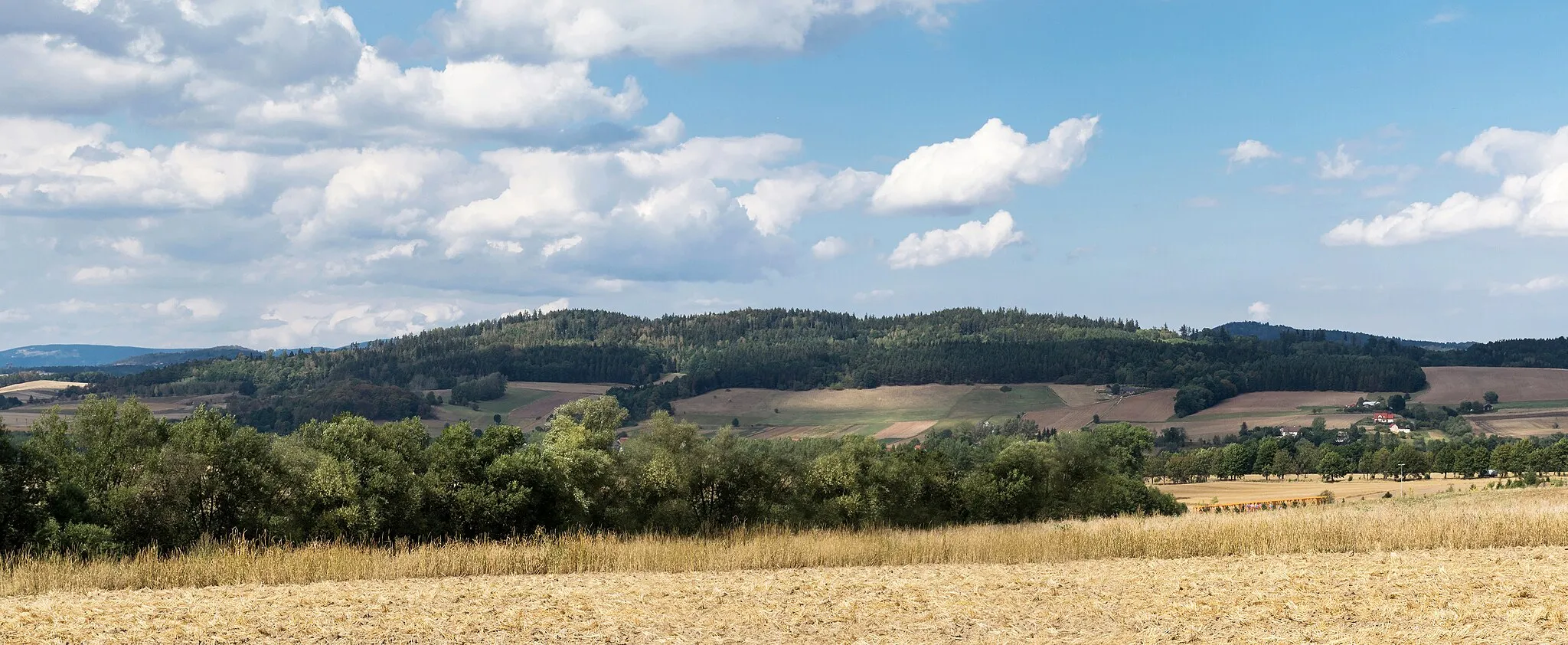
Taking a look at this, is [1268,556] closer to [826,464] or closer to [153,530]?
[826,464]

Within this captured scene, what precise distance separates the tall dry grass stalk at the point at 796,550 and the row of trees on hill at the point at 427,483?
5792mm

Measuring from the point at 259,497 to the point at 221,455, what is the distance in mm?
2285

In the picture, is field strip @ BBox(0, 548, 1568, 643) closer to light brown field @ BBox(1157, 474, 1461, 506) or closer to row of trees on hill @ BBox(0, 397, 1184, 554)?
row of trees on hill @ BBox(0, 397, 1184, 554)

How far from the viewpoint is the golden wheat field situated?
2234 cm

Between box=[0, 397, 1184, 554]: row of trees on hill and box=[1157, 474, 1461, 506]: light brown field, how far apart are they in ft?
225

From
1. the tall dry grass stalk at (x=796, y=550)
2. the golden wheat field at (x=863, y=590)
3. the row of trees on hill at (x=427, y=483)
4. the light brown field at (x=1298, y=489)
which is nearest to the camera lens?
the golden wheat field at (x=863, y=590)

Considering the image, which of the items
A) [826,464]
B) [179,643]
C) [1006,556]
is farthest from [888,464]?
[179,643]

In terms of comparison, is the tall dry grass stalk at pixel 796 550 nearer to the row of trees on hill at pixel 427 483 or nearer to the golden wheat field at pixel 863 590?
the golden wheat field at pixel 863 590

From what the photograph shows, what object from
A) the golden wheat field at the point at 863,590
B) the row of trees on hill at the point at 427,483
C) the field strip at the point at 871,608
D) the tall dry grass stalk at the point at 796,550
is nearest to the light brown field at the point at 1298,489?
the row of trees on hill at the point at 427,483

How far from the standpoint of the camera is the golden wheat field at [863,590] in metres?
22.3

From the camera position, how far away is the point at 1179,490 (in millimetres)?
159500

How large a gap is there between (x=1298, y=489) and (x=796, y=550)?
428 feet

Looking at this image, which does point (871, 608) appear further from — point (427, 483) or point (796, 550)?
point (427, 483)

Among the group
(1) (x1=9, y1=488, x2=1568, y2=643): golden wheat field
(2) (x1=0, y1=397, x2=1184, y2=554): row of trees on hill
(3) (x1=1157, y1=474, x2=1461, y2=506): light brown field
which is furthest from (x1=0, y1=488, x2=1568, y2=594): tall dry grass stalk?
(3) (x1=1157, y1=474, x2=1461, y2=506): light brown field
